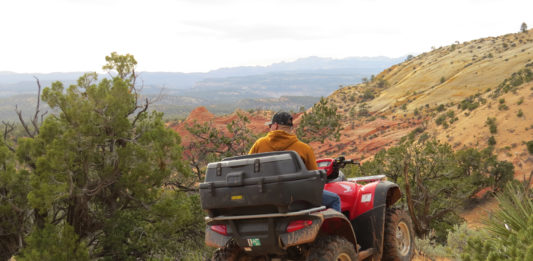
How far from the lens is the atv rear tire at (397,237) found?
198 inches

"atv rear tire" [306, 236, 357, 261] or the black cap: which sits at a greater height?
the black cap

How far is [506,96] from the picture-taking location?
37.4 metres

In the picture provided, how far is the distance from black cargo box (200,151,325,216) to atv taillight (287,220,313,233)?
0.46 feet

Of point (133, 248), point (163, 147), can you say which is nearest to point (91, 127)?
point (163, 147)

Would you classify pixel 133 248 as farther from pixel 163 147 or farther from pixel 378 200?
pixel 378 200

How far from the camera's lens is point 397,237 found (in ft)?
17.8

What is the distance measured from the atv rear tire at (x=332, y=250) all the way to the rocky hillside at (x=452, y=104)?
43.0ft

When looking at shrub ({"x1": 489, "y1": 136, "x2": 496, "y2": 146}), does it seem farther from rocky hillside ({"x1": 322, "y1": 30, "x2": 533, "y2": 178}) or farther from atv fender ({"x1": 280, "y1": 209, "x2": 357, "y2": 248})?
atv fender ({"x1": 280, "y1": 209, "x2": 357, "y2": 248})

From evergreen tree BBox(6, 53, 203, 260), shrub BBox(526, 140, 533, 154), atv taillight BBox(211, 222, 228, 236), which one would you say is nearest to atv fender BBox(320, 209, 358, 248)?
atv taillight BBox(211, 222, 228, 236)

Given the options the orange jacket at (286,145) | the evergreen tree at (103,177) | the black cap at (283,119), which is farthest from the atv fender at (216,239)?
the evergreen tree at (103,177)

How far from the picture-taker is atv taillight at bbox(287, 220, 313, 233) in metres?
3.74

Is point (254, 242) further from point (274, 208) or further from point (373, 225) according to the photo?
point (373, 225)

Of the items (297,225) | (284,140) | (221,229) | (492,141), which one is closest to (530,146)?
(492,141)

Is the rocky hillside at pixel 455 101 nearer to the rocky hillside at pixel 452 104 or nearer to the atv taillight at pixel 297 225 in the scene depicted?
the rocky hillside at pixel 452 104
